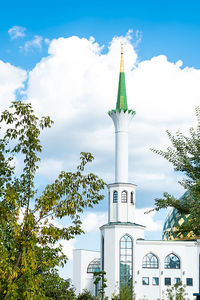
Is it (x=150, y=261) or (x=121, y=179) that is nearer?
(x=121, y=179)

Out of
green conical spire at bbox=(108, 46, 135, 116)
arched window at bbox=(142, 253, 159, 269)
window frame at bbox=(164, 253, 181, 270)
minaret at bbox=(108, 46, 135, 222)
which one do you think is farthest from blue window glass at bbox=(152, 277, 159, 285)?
green conical spire at bbox=(108, 46, 135, 116)

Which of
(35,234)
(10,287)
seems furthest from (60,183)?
(10,287)

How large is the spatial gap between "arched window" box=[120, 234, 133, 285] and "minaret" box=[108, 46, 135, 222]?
173 cm

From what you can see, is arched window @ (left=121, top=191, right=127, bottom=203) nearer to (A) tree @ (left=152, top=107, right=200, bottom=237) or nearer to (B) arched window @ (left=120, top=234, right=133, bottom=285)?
(B) arched window @ (left=120, top=234, right=133, bottom=285)

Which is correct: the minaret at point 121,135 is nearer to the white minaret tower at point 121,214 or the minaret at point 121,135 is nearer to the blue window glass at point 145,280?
the white minaret tower at point 121,214

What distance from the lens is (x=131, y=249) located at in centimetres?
4384

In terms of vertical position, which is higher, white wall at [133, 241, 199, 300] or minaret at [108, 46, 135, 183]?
minaret at [108, 46, 135, 183]

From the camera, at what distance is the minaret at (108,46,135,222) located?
43.5m

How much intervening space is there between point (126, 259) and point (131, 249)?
38.8 inches

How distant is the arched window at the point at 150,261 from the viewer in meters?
44.2

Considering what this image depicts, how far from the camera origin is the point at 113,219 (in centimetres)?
4403

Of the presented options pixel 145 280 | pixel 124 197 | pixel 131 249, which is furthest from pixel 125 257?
pixel 124 197

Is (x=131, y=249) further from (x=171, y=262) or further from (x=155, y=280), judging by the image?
(x=171, y=262)

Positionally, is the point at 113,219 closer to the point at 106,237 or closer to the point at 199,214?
the point at 106,237
